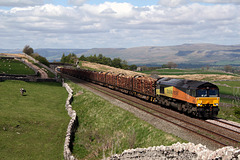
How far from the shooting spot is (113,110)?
106ft

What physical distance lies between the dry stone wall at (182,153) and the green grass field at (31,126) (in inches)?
304

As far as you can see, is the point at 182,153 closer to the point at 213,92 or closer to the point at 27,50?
the point at 213,92

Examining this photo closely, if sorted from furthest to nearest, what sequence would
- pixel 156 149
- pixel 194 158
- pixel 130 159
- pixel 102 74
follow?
1. pixel 102 74
2. pixel 130 159
3. pixel 156 149
4. pixel 194 158

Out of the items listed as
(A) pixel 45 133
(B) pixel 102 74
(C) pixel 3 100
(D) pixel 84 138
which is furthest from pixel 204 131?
(B) pixel 102 74

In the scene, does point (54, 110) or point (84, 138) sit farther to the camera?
point (54, 110)

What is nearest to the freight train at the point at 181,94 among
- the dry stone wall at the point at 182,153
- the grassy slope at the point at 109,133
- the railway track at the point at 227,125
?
the railway track at the point at 227,125

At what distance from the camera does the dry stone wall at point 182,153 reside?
12772mm

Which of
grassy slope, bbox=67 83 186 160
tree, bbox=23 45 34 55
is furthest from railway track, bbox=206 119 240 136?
tree, bbox=23 45 34 55

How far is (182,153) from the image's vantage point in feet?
51.6

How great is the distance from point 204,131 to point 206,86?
6.21m

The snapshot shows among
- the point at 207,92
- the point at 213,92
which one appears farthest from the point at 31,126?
the point at 213,92

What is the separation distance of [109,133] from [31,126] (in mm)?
8439

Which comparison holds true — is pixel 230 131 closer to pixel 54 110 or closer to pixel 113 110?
pixel 113 110

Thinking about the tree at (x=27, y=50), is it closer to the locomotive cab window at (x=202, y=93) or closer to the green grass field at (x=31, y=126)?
the green grass field at (x=31, y=126)
